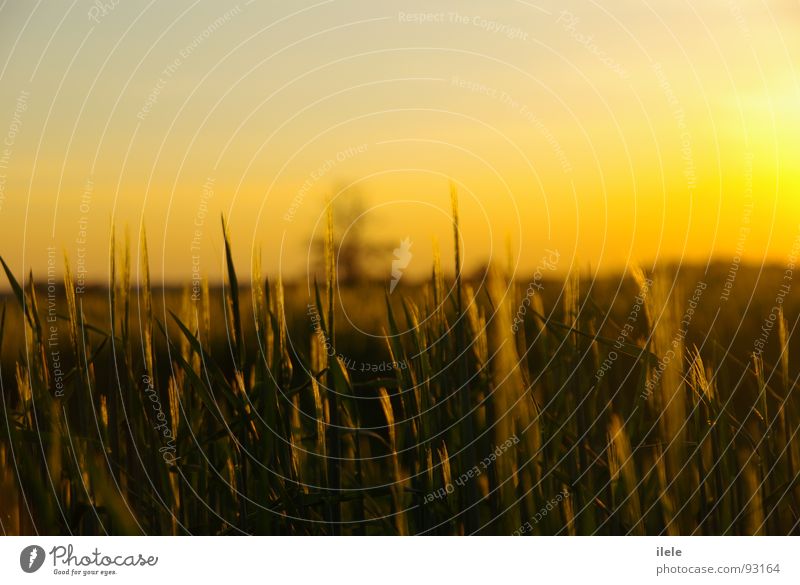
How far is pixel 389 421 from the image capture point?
1.74 metres

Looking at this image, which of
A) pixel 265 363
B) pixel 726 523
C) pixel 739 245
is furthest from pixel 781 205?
pixel 265 363

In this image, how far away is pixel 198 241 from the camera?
1829 mm

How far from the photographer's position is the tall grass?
1.75 m
